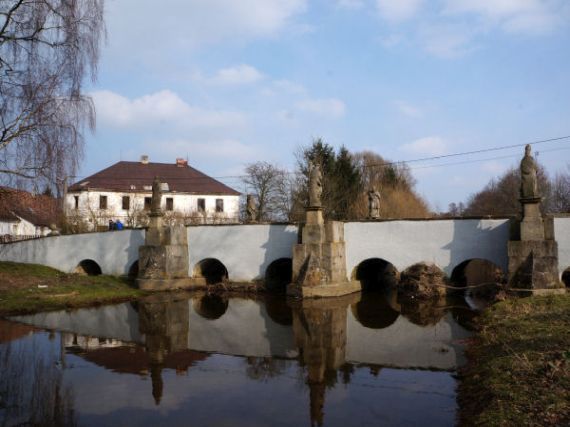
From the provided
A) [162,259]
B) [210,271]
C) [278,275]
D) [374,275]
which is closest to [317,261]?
[278,275]

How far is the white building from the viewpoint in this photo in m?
42.4

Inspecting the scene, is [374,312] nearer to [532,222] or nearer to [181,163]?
[532,222]

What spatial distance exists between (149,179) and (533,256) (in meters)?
37.1

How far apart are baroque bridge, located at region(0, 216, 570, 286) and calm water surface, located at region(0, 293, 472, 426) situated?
3297 millimetres

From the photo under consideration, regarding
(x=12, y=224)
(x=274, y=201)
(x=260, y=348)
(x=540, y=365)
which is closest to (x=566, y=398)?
(x=540, y=365)

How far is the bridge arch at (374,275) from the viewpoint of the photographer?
22.3 m

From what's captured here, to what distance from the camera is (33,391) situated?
7.94 m

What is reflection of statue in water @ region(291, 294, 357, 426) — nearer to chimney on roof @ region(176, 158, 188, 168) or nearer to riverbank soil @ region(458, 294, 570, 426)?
riverbank soil @ region(458, 294, 570, 426)

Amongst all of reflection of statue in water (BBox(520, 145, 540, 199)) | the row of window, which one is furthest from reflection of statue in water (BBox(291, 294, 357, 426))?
the row of window

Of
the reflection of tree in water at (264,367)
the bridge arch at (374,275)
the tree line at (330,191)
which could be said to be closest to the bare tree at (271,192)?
the tree line at (330,191)

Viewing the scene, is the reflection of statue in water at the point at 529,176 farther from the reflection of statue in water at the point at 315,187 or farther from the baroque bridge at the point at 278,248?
the reflection of statue in water at the point at 315,187

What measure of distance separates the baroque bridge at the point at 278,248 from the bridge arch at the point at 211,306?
2524mm

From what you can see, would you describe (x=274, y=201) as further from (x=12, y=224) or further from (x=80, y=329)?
(x=80, y=329)

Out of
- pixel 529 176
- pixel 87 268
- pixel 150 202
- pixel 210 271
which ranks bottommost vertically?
pixel 210 271
